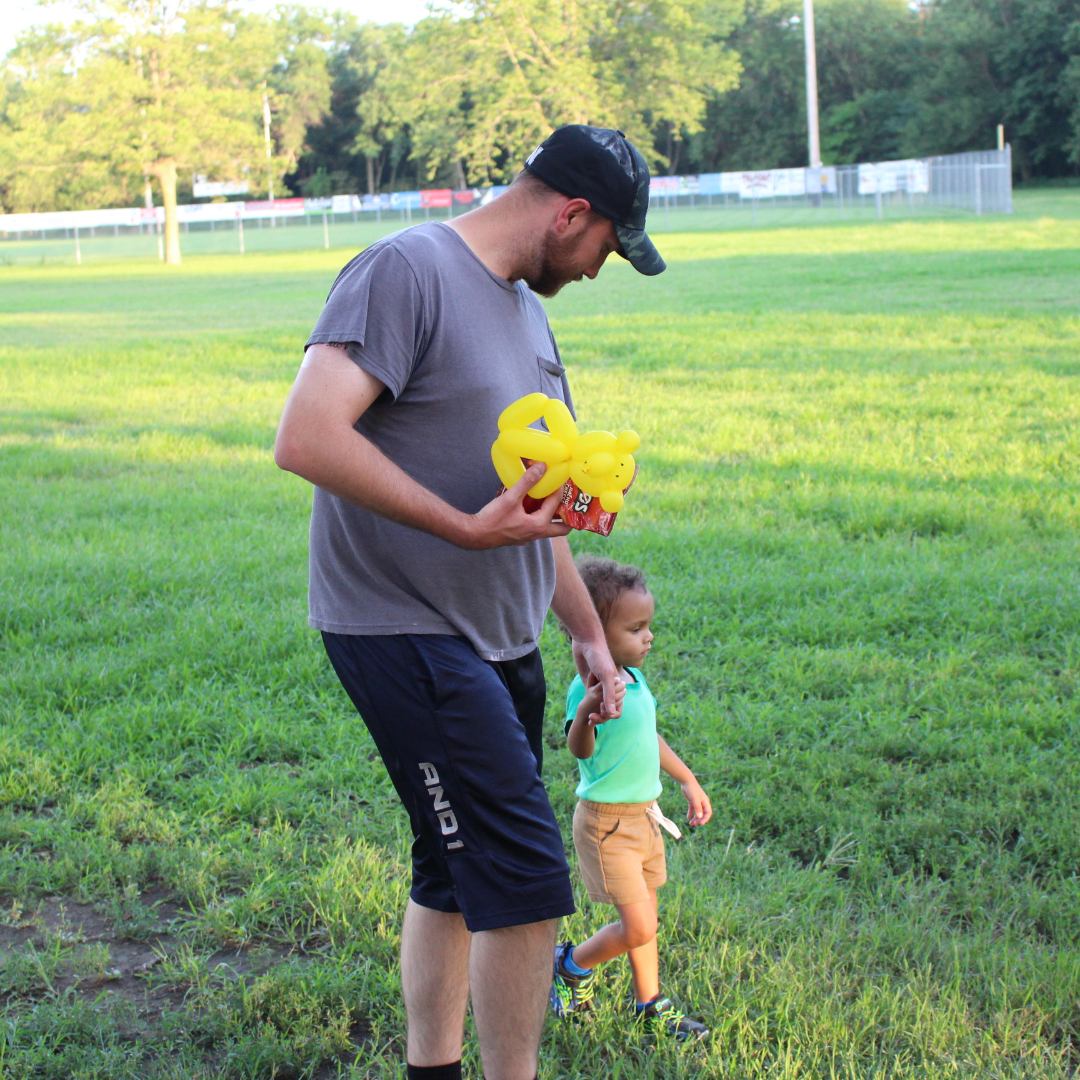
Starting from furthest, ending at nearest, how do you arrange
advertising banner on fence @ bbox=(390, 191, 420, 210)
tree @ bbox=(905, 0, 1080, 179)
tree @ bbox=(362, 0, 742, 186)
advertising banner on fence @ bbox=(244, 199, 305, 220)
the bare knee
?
advertising banner on fence @ bbox=(244, 199, 305, 220), advertising banner on fence @ bbox=(390, 191, 420, 210), tree @ bbox=(905, 0, 1080, 179), tree @ bbox=(362, 0, 742, 186), the bare knee

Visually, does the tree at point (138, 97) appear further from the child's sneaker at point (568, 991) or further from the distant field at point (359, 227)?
the child's sneaker at point (568, 991)

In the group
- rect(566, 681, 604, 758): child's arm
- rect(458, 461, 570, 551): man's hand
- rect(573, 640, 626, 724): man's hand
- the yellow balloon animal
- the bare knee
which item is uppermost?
the yellow balloon animal

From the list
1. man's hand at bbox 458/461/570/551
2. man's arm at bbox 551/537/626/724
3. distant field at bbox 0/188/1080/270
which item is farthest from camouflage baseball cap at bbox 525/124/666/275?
distant field at bbox 0/188/1080/270

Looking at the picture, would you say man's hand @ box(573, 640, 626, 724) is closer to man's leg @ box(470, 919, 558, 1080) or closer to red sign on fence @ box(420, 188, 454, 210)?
man's leg @ box(470, 919, 558, 1080)

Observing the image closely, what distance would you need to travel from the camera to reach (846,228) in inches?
1508

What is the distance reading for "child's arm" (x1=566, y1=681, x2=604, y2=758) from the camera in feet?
9.38

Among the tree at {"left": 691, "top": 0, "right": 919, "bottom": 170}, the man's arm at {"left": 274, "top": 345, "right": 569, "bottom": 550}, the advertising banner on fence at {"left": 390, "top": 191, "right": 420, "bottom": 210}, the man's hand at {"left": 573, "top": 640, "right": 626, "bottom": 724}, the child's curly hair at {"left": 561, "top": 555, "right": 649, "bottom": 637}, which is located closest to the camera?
the man's arm at {"left": 274, "top": 345, "right": 569, "bottom": 550}

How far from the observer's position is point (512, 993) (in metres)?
2.41

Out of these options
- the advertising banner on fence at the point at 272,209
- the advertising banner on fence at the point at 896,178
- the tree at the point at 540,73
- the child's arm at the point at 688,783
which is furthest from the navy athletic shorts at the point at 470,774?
the advertising banner on fence at the point at 272,209

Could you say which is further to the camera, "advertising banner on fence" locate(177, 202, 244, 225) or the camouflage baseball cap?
"advertising banner on fence" locate(177, 202, 244, 225)

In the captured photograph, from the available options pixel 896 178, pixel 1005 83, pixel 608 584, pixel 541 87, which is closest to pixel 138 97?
pixel 541 87

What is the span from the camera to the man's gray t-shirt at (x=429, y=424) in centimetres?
229

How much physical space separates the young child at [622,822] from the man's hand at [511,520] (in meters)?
0.69

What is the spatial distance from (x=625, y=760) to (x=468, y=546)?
915 millimetres
